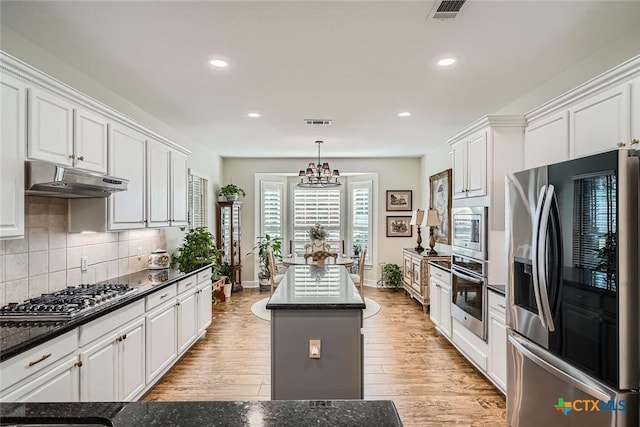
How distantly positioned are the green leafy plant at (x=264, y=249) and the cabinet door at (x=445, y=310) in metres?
3.62

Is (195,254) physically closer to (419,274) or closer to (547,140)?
(419,274)

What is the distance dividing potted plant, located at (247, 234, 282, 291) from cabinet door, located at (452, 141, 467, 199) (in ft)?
13.3

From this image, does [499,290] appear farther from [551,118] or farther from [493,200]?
[551,118]

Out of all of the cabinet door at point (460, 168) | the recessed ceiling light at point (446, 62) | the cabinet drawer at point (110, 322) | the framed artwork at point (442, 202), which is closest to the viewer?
the cabinet drawer at point (110, 322)

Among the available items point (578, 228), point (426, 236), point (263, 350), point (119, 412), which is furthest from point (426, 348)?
point (119, 412)

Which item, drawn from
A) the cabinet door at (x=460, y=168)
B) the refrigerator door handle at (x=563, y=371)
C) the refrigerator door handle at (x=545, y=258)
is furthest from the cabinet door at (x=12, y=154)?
the cabinet door at (x=460, y=168)

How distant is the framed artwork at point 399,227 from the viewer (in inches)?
275

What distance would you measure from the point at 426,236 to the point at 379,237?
96cm

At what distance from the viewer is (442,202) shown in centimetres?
566

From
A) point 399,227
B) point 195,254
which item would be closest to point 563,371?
point 195,254

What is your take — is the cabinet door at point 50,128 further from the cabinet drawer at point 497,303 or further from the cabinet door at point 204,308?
the cabinet drawer at point 497,303

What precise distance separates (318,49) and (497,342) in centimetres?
273

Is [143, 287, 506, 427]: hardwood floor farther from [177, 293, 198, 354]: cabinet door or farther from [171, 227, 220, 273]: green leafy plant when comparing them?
[171, 227, 220, 273]: green leafy plant

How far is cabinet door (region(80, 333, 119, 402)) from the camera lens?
2.01 m
